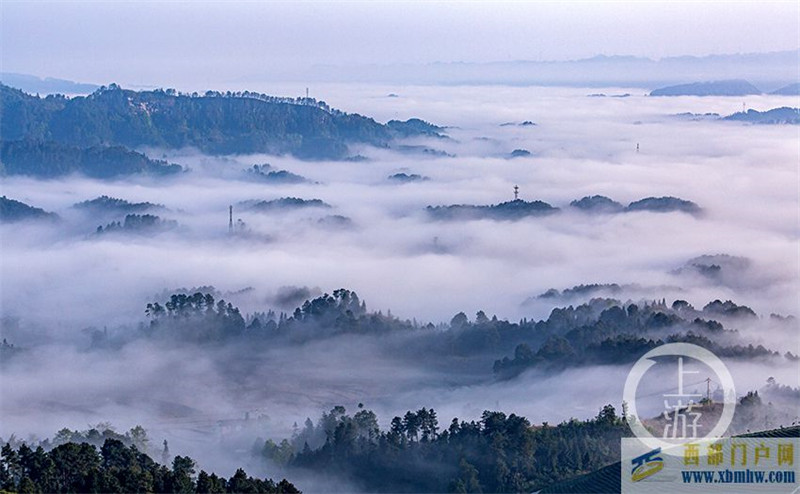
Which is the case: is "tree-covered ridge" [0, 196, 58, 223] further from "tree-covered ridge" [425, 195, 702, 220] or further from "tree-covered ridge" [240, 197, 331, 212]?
"tree-covered ridge" [425, 195, 702, 220]

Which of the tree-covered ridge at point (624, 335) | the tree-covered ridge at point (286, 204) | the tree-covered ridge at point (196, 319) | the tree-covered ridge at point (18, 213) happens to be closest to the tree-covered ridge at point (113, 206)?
the tree-covered ridge at point (18, 213)

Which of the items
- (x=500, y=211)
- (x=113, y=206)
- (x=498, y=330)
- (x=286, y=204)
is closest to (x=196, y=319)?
(x=498, y=330)

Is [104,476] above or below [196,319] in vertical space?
above

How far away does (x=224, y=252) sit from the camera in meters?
77.0

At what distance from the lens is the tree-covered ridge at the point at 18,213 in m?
83.8

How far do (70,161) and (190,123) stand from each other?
20.0m

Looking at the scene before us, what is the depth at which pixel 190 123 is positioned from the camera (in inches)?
4970

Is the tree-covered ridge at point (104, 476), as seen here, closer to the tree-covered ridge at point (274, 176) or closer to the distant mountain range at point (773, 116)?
the tree-covered ridge at point (274, 176)

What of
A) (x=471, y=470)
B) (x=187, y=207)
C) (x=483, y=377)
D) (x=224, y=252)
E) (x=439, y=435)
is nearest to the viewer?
(x=471, y=470)

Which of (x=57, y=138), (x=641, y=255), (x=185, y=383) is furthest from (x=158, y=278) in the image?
(x=57, y=138)

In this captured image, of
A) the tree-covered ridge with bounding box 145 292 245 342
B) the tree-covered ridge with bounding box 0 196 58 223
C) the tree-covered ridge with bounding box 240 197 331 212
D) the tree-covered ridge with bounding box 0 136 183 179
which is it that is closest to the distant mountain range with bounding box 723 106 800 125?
the tree-covered ridge with bounding box 240 197 331 212

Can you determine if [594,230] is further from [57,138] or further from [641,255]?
[57,138]

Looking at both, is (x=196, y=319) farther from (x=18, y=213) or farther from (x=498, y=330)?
(x=18, y=213)

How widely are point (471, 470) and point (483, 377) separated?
16362 mm
